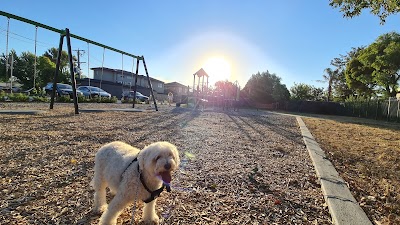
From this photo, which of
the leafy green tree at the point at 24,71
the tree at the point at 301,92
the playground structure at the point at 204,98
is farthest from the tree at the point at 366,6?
the leafy green tree at the point at 24,71

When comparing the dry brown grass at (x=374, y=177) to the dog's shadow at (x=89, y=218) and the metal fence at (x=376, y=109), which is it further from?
the metal fence at (x=376, y=109)

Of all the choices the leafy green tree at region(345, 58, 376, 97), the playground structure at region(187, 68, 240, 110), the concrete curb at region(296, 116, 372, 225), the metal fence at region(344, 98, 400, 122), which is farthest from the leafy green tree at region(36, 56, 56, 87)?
the concrete curb at region(296, 116, 372, 225)

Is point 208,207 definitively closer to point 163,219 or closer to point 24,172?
point 163,219

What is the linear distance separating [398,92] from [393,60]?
5.27 m

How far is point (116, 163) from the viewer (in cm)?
198

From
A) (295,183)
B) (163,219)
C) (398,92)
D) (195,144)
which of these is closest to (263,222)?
(163,219)

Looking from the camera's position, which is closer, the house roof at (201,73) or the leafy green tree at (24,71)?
the house roof at (201,73)

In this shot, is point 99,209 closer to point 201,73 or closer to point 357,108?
point 201,73

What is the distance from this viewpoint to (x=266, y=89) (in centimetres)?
3416

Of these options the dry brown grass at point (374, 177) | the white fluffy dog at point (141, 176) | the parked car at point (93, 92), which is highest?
the parked car at point (93, 92)

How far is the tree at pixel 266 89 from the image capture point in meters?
33.4

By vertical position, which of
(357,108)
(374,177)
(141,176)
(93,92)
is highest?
(357,108)

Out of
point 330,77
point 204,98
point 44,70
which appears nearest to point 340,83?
point 330,77

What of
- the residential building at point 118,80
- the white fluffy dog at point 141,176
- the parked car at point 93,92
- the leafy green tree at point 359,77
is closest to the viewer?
the white fluffy dog at point 141,176
